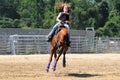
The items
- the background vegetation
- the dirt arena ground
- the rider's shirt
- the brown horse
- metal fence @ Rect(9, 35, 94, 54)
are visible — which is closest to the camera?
the dirt arena ground

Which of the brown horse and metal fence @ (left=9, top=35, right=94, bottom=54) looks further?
metal fence @ (left=9, top=35, right=94, bottom=54)

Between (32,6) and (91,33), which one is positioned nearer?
(91,33)

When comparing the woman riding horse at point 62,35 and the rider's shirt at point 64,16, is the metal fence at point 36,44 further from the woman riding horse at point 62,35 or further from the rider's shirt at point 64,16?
the rider's shirt at point 64,16

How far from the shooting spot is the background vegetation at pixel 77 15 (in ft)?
232

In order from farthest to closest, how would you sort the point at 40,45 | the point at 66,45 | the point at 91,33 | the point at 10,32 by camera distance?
the point at 91,33
the point at 10,32
the point at 40,45
the point at 66,45

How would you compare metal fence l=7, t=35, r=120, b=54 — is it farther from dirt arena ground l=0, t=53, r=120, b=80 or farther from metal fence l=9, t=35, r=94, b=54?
dirt arena ground l=0, t=53, r=120, b=80

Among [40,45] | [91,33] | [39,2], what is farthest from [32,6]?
[40,45]

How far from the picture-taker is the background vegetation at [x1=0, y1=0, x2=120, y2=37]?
70.7 metres

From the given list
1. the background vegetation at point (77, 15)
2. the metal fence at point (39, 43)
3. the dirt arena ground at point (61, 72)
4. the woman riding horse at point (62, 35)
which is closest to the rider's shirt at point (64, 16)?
the woman riding horse at point (62, 35)

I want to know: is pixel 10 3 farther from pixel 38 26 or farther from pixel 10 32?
pixel 10 32

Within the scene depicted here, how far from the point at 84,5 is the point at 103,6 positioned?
6.41 meters

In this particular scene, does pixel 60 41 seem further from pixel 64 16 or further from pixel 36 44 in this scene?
pixel 36 44

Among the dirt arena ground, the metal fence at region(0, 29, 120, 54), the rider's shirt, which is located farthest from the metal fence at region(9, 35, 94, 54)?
the rider's shirt

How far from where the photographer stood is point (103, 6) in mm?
78438
